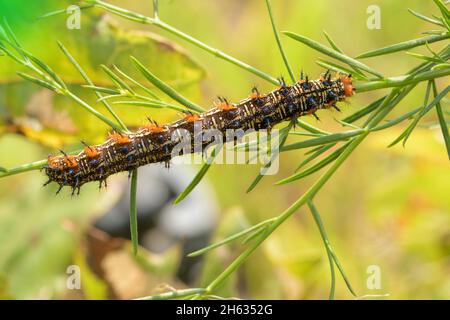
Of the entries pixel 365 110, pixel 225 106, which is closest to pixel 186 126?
pixel 225 106

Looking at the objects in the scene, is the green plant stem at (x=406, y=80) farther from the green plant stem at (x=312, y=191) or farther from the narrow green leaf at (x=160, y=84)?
the narrow green leaf at (x=160, y=84)

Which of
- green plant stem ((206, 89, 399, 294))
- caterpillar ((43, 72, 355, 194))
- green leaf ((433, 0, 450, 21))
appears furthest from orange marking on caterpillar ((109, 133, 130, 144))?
green leaf ((433, 0, 450, 21))

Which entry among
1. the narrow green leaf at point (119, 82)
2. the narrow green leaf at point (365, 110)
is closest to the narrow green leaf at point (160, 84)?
the narrow green leaf at point (119, 82)

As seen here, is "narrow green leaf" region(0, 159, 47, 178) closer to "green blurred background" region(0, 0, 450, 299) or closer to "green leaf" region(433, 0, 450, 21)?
"green blurred background" region(0, 0, 450, 299)

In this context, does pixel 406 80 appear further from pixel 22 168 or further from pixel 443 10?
pixel 22 168

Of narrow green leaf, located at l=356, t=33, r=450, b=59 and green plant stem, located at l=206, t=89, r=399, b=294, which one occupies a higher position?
narrow green leaf, located at l=356, t=33, r=450, b=59
